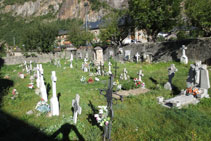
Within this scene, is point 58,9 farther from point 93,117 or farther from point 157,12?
point 93,117

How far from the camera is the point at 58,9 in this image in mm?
132000

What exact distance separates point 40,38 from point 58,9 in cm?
11062

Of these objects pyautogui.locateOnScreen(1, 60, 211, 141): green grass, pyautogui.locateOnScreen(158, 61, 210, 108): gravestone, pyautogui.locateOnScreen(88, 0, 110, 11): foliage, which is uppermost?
pyautogui.locateOnScreen(88, 0, 110, 11): foliage

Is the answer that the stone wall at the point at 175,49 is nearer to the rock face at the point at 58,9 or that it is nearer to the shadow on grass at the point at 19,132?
the shadow on grass at the point at 19,132

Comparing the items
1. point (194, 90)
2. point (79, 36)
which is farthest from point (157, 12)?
point (79, 36)

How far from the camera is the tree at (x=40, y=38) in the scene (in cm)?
3347

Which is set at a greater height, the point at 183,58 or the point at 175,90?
the point at 183,58

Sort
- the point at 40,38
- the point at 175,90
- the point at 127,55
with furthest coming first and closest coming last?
the point at 40,38 → the point at 127,55 → the point at 175,90

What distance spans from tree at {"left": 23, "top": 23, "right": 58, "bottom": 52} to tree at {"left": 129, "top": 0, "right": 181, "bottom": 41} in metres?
20.4

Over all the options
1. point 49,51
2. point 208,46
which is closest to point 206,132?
point 208,46

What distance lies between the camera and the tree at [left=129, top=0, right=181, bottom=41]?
1975 cm

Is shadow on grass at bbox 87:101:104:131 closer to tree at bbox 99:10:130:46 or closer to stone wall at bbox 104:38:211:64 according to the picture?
stone wall at bbox 104:38:211:64

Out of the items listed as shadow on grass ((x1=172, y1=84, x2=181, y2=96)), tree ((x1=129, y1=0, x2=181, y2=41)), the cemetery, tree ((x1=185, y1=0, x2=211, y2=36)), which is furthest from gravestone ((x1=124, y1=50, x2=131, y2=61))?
the cemetery

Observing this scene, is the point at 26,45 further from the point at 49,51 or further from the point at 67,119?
the point at 67,119
